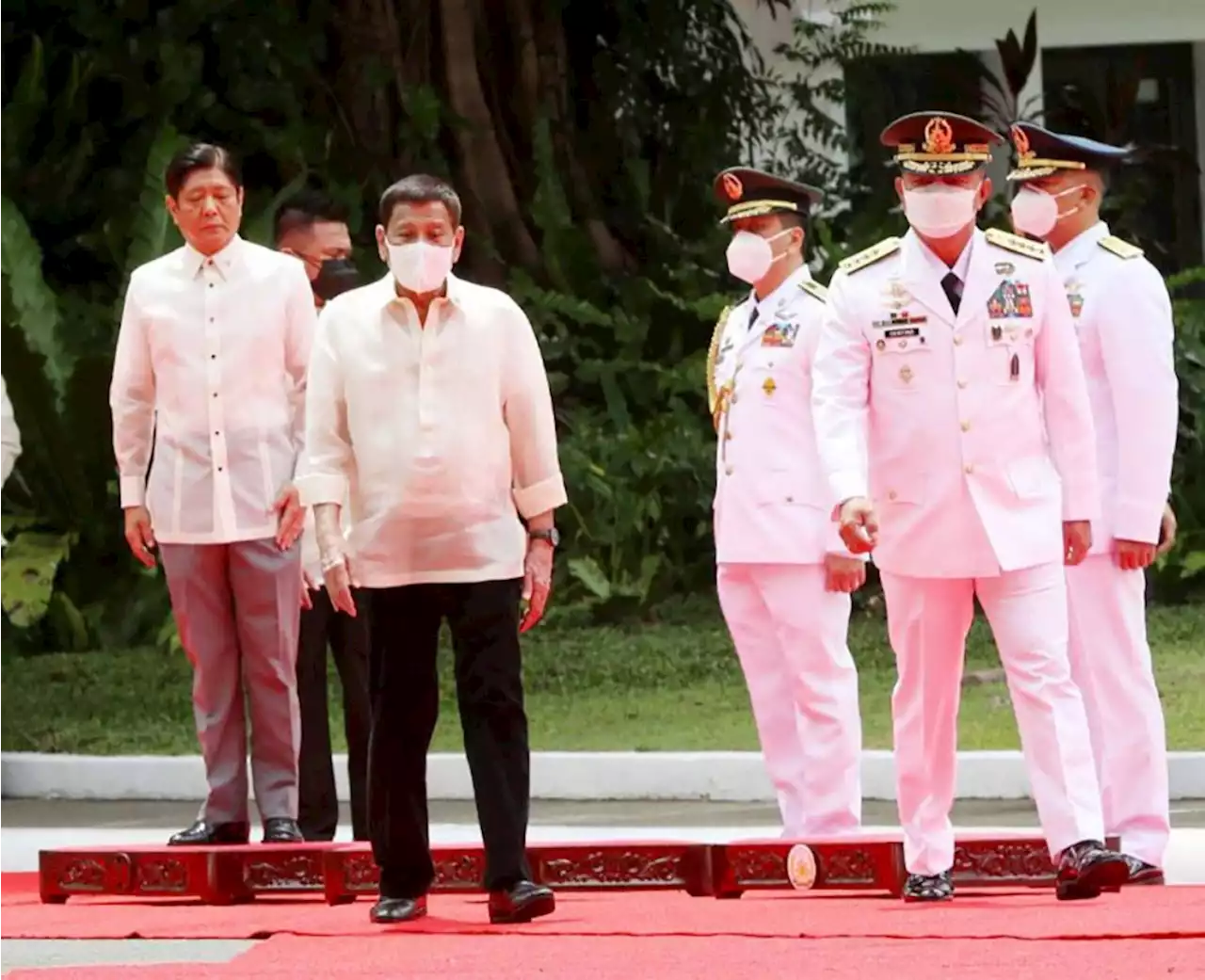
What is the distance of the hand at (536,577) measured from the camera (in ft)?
24.7

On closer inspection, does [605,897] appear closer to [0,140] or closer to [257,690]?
[257,690]

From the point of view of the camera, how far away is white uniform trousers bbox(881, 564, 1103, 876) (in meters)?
7.50

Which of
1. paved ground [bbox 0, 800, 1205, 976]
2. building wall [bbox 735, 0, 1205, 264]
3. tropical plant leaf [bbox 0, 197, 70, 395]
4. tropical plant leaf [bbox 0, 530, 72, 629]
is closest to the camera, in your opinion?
paved ground [bbox 0, 800, 1205, 976]

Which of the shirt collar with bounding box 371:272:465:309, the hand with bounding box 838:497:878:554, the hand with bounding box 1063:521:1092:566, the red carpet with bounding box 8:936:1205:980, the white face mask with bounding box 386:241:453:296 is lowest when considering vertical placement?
the red carpet with bounding box 8:936:1205:980

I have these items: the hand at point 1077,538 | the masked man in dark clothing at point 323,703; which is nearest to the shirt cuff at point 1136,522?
the hand at point 1077,538

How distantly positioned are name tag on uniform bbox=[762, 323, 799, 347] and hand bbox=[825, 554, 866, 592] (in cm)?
61

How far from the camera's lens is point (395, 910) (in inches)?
295

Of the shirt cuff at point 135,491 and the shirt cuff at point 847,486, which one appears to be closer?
the shirt cuff at point 847,486

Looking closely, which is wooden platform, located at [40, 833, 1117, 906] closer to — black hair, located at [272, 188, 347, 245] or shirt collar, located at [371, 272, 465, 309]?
shirt collar, located at [371, 272, 465, 309]

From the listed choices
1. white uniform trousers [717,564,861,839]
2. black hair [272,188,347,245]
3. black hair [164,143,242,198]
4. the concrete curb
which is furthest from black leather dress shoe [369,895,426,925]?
the concrete curb

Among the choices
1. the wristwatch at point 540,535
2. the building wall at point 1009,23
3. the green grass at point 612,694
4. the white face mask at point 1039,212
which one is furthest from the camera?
the building wall at point 1009,23

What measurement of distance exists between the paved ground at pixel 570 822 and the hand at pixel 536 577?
2.19m

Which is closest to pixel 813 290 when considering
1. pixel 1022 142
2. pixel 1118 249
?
pixel 1022 142

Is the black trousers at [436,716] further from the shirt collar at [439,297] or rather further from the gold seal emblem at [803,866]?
the gold seal emblem at [803,866]
